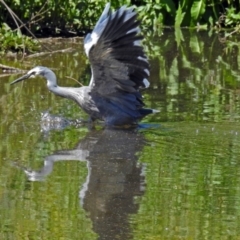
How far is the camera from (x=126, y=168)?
6.65 meters

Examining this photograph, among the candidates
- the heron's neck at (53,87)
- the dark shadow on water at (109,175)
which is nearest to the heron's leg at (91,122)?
the dark shadow on water at (109,175)

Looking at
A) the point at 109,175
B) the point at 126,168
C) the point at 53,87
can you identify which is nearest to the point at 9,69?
the point at 53,87

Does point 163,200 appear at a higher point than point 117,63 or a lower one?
lower

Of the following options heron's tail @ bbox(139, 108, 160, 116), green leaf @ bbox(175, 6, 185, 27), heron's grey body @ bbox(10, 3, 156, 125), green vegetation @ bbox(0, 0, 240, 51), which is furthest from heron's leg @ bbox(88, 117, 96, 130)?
green leaf @ bbox(175, 6, 185, 27)

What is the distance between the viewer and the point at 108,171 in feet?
21.4

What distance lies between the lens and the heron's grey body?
26.3ft

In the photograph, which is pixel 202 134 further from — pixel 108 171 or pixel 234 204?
pixel 234 204

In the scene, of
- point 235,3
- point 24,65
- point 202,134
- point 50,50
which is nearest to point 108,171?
point 202,134

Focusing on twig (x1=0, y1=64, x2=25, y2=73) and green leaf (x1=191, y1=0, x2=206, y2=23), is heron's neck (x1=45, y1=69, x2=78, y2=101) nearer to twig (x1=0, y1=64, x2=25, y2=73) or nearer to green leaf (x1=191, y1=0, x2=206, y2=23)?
twig (x1=0, y1=64, x2=25, y2=73)

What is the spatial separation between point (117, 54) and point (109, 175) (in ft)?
6.60

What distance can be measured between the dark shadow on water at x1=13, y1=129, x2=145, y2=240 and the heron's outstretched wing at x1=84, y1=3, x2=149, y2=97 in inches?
18.5

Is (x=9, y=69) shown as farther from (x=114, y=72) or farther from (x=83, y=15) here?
(x=83, y=15)

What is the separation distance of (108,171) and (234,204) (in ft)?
4.11

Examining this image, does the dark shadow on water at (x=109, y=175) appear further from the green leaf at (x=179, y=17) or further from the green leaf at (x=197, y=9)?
the green leaf at (x=179, y=17)
